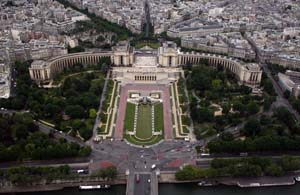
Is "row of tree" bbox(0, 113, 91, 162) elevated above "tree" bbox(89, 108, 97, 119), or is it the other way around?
"tree" bbox(89, 108, 97, 119)

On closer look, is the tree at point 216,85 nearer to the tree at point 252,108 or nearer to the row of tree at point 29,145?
the tree at point 252,108

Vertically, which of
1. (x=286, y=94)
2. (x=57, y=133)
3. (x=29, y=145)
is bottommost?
(x=57, y=133)

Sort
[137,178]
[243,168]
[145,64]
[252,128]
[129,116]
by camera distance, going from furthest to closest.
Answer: [145,64] < [129,116] < [252,128] < [243,168] < [137,178]

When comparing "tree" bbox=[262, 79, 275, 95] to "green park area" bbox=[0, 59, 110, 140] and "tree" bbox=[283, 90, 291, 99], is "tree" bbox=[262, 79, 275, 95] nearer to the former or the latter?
"tree" bbox=[283, 90, 291, 99]

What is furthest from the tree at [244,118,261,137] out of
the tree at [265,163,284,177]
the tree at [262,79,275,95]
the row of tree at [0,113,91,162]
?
the row of tree at [0,113,91,162]

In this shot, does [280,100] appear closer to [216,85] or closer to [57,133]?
[216,85]

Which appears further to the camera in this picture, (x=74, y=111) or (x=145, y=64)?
(x=145, y=64)

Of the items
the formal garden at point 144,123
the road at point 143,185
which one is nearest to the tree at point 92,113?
the formal garden at point 144,123

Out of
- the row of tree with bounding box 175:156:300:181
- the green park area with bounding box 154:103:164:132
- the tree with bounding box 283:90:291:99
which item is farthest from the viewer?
the tree with bounding box 283:90:291:99

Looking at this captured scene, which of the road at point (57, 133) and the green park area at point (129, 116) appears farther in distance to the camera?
the green park area at point (129, 116)

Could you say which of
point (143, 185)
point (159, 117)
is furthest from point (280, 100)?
point (143, 185)

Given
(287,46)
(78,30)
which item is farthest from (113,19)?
(287,46)
